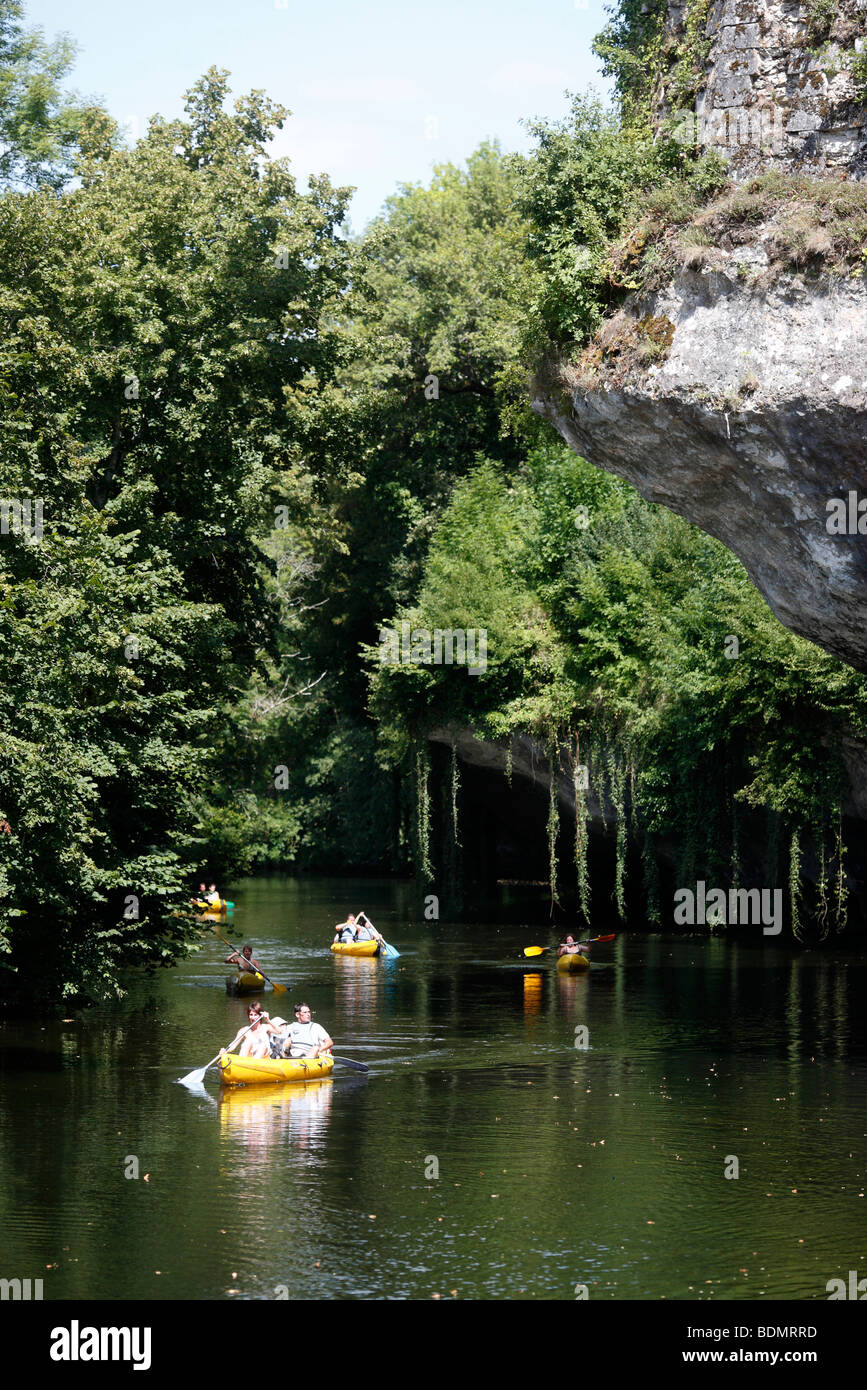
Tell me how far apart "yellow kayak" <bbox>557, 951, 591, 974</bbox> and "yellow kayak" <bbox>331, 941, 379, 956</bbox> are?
18.3ft

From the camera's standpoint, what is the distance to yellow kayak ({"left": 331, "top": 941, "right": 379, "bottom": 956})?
35.8m

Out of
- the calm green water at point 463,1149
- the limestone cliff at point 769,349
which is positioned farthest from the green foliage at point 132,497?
the limestone cliff at point 769,349

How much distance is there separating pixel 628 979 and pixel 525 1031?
654 centimetres

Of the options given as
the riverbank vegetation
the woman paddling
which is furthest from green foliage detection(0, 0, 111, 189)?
the woman paddling

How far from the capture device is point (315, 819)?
68.6m

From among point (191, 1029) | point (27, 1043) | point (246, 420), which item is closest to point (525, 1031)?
point (191, 1029)

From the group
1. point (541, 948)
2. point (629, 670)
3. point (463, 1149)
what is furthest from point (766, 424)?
point (629, 670)

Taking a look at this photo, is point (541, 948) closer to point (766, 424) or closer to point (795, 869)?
point (795, 869)

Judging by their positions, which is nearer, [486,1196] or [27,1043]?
[486,1196]

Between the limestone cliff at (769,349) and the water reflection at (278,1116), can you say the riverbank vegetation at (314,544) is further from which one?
the water reflection at (278,1116)

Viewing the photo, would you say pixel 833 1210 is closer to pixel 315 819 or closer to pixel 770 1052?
pixel 770 1052

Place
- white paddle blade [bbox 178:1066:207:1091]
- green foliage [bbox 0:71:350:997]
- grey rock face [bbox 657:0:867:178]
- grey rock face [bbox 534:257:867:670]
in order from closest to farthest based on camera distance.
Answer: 1. grey rock face [bbox 534:257:867:670]
2. white paddle blade [bbox 178:1066:207:1091]
3. grey rock face [bbox 657:0:867:178]
4. green foliage [bbox 0:71:350:997]

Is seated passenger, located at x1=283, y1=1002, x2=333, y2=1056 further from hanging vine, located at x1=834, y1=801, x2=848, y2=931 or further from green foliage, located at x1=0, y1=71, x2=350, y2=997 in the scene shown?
hanging vine, located at x1=834, y1=801, x2=848, y2=931

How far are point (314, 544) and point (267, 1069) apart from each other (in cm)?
3189
